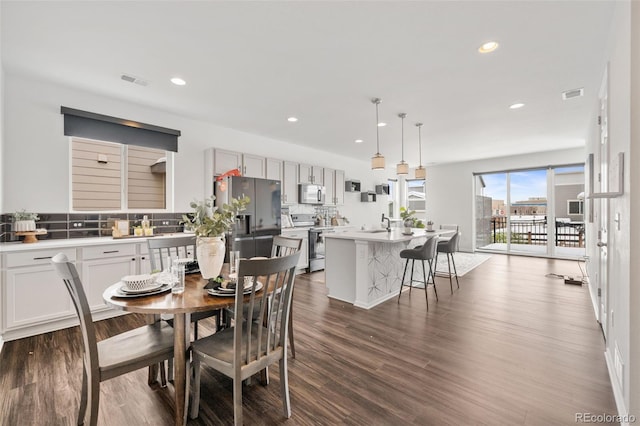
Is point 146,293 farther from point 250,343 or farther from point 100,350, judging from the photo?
point 250,343

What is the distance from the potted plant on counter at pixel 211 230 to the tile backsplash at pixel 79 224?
2.54m

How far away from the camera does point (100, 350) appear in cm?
160

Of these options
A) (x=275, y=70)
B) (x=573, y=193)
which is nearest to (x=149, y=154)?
(x=275, y=70)

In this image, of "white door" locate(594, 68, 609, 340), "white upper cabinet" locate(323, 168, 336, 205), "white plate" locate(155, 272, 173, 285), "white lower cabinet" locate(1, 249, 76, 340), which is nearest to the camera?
"white plate" locate(155, 272, 173, 285)

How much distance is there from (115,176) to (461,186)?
26.9 ft

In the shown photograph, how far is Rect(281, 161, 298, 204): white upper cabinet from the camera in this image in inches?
217

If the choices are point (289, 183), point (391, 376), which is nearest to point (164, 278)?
point (391, 376)

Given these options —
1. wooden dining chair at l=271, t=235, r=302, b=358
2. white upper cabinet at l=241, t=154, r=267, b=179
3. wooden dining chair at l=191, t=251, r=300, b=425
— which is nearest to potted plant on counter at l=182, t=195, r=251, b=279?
wooden dining chair at l=191, t=251, r=300, b=425

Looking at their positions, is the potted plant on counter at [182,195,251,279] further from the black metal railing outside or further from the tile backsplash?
the black metal railing outside

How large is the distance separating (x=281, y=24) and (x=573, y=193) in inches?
322

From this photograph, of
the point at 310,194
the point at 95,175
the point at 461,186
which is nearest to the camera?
the point at 95,175

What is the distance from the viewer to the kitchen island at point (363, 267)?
359cm

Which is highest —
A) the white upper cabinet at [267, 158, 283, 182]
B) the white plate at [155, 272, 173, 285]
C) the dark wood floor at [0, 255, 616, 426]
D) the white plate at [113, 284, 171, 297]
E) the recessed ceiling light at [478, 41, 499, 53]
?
the recessed ceiling light at [478, 41, 499, 53]

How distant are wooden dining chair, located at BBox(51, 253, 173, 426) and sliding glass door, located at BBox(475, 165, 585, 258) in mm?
8427
